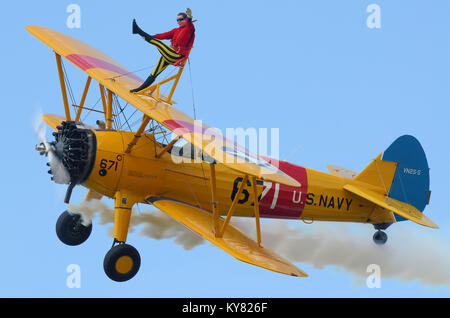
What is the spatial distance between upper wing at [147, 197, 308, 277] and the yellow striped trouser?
203 cm

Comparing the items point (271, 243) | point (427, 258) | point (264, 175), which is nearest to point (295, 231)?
point (271, 243)

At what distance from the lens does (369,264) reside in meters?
14.6

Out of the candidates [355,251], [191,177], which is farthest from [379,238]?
[191,177]

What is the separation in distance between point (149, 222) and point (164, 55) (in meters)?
2.79

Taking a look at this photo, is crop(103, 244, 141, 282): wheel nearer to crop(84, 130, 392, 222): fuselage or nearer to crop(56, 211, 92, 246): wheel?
Result: crop(84, 130, 392, 222): fuselage

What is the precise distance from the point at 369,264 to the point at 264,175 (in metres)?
4.87

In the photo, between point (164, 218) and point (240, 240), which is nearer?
point (240, 240)

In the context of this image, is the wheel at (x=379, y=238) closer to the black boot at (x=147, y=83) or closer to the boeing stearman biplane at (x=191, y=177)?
the boeing stearman biplane at (x=191, y=177)

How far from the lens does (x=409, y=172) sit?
14.8 metres

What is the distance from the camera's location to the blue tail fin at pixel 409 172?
14.6 metres

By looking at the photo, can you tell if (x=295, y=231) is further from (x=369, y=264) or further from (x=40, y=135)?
(x=40, y=135)

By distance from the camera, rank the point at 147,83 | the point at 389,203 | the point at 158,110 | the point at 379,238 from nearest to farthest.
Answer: the point at 158,110 → the point at 147,83 → the point at 389,203 → the point at 379,238

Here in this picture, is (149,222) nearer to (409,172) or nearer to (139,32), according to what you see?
(139,32)

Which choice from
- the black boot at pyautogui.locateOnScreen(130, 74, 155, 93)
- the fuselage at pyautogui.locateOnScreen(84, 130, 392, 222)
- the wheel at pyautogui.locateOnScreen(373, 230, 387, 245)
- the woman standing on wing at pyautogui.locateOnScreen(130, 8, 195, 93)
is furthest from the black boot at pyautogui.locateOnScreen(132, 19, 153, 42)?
the wheel at pyautogui.locateOnScreen(373, 230, 387, 245)
